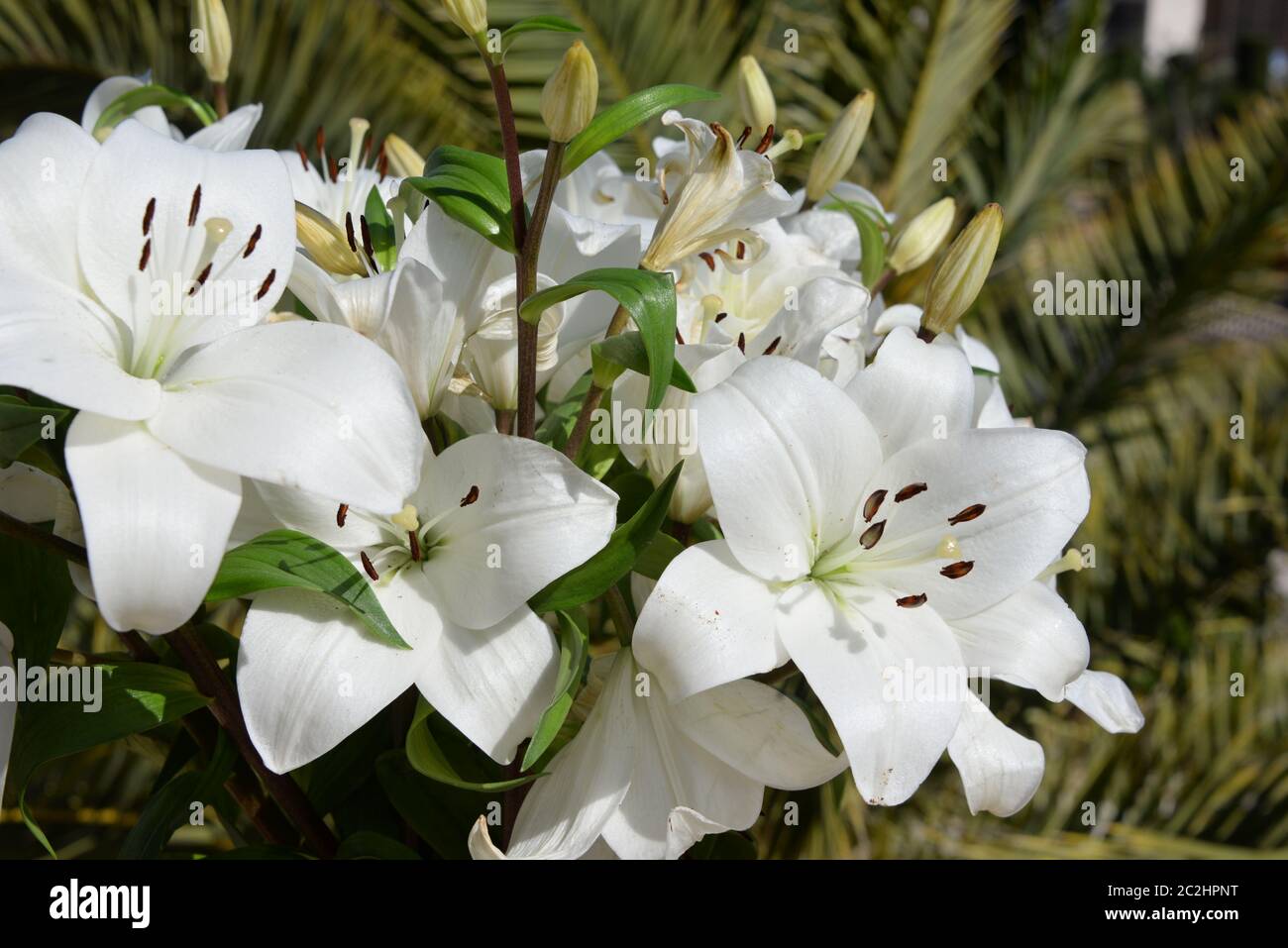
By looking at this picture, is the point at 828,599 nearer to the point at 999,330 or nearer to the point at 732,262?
the point at 732,262

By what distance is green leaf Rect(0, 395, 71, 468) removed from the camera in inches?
17.5

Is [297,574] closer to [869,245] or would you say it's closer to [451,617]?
[451,617]

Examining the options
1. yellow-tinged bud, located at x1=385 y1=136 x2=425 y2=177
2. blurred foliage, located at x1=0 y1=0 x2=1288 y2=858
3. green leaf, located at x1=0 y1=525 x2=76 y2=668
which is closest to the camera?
green leaf, located at x1=0 y1=525 x2=76 y2=668

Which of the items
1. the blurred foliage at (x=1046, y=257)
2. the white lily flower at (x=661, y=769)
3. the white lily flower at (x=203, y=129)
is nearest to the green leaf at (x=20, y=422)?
the white lily flower at (x=203, y=129)

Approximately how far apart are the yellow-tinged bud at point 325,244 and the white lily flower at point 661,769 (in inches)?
8.4

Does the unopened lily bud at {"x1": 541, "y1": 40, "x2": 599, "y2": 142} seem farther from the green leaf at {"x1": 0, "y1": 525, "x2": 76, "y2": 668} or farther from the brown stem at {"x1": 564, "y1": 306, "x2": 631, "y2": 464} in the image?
the green leaf at {"x1": 0, "y1": 525, "x2": 76, "y2": 668}

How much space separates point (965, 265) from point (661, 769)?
0.89ft

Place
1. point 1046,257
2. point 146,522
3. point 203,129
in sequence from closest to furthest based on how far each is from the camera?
point 146,522 → point 203,129 → point 1046,257

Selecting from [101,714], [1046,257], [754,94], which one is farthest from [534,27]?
[1046,257]

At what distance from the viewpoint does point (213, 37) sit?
0.70 metres

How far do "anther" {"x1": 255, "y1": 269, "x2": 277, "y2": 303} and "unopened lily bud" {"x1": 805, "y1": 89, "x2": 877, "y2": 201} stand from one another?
1.08 ft

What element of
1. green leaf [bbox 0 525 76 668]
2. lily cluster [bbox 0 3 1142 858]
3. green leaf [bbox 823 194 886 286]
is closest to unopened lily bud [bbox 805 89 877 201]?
green leaf [bbox 823 194 886 286]

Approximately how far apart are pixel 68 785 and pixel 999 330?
5.45 ft

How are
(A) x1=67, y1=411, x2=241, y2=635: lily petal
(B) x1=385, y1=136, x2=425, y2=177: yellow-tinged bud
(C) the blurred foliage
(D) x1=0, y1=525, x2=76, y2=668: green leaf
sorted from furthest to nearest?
1. (C) the blurred foliage
2. (B) x1=385, y1=136, x2=425, y2=177: yellow-tinged bud
3. (D) x1=0, y1=525, x2=76, y2=668: green leaf
4. (A) x1=67, y1=411, x2=241, y2=635: lily petal
